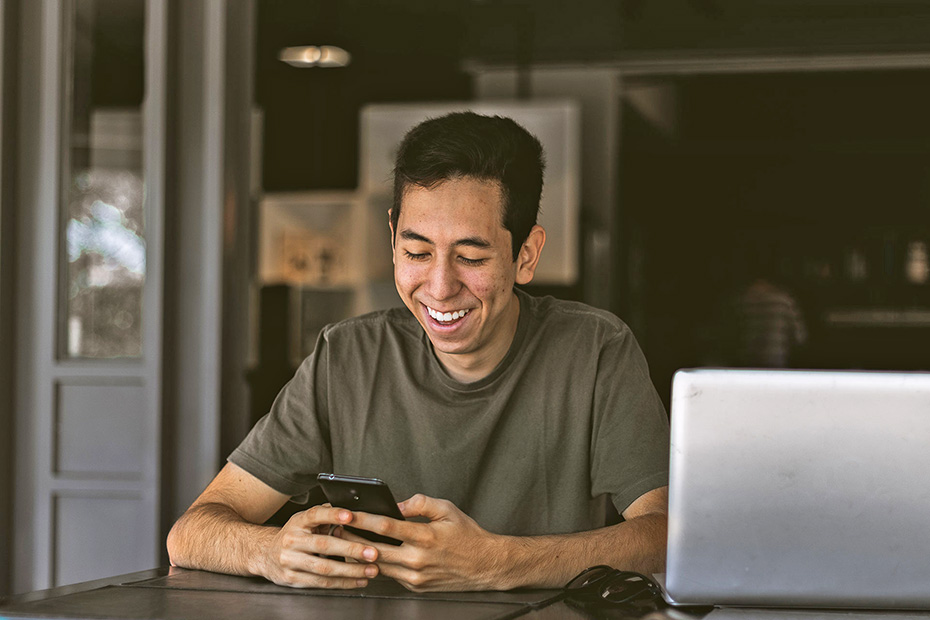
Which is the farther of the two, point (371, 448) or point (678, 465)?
point (371, 448)

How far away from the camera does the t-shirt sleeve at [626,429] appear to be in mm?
1734

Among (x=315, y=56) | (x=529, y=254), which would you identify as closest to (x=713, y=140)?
(x=315, y=56)

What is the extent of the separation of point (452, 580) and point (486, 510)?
47 cm

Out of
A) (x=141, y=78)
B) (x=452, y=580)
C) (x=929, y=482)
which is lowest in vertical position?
(x=452, y=580)

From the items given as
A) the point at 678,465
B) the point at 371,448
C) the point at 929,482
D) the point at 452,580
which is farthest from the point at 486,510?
the point at 929,482

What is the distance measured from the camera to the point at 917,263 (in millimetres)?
5434

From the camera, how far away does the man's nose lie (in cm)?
177

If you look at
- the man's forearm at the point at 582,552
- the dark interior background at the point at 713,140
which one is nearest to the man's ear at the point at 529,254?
the man's forearm at the point at 582,552

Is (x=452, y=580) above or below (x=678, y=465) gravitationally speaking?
below

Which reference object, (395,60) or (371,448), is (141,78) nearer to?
(371,448)

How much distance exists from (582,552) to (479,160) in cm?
73

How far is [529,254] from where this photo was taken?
6.35 ft

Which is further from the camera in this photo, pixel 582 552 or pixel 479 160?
pixel 479 160

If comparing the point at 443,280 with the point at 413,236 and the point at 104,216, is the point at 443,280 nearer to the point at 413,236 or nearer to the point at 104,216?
the point at 413,236
